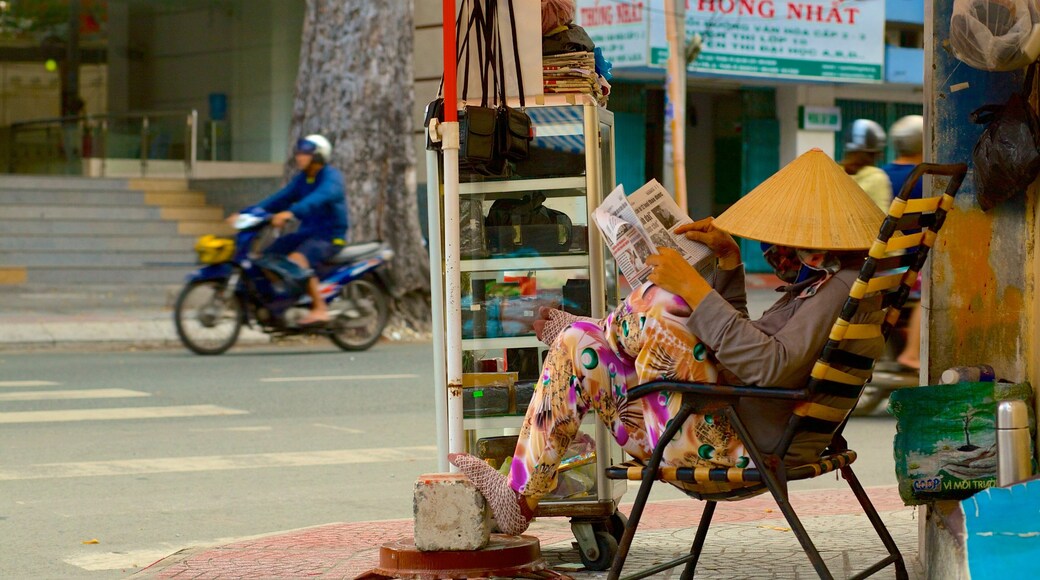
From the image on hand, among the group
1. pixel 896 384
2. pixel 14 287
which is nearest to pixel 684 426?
pixel 896 384

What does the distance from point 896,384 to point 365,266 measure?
5.67 metres

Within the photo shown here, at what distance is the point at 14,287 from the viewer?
700 inches

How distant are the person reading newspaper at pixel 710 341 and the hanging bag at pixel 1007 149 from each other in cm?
46

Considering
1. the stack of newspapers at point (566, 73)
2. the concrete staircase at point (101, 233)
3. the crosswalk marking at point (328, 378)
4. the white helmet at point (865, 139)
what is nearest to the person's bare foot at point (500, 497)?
the stack of newspapers at point (566, 73)

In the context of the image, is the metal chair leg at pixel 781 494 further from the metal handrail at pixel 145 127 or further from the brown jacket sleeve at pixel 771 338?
the metal handrail at pixel 145 127

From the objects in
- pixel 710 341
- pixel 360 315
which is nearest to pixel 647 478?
pixel 710 341

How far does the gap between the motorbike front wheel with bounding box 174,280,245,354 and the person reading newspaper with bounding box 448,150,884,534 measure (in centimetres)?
891

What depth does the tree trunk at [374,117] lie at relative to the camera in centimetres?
1617

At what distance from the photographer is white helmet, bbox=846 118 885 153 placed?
930cm

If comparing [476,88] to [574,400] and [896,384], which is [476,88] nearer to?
[574,400]

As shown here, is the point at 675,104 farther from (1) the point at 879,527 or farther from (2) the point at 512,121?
(1) the point at 879,527

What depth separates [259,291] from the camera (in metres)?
13.1

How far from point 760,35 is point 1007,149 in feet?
72.1

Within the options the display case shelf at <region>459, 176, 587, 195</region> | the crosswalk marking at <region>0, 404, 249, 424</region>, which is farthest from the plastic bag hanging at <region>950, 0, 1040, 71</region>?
the crosswalk marking at <region>0, 404, 249, 424</region>
